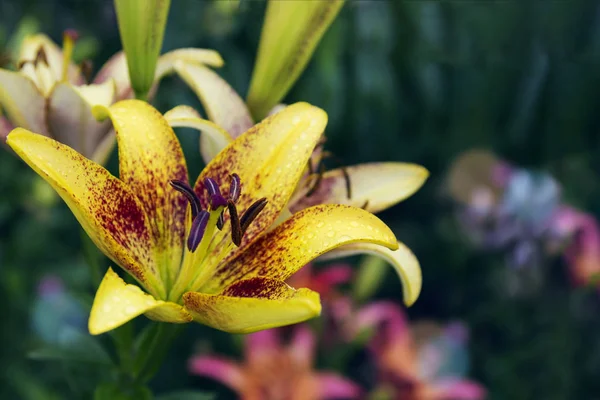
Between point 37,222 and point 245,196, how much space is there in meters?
0.77

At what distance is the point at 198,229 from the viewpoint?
0.40 metres

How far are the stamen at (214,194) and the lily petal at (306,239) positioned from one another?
0.12 feet

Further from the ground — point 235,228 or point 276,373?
point 235,228

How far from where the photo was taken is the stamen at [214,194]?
1.29ft

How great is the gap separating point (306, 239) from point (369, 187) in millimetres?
104

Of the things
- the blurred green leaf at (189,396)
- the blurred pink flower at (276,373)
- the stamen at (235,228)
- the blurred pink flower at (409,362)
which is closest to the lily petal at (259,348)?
the blurred pink flower at (276,373)

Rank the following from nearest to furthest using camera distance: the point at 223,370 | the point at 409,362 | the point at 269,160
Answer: the point at 269,160 → the point at 223,370 → the point at 409,362

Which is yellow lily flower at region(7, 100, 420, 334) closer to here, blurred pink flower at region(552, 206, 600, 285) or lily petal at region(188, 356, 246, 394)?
lily petal at region(188, 356, 246, 394)

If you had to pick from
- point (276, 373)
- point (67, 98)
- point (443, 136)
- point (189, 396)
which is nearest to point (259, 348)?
point (276, 373)

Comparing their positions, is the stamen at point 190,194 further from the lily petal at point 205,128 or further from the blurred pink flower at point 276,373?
the blurred pink flower at point 276,373

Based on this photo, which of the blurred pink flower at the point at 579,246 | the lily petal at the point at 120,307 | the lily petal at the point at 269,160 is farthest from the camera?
the blurred pink flower at the point at 579,246

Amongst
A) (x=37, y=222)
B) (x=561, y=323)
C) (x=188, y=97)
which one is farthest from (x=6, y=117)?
(x=561, y=323)

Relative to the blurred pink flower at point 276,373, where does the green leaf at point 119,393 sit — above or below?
above

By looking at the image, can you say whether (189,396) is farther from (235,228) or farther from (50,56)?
(50,56)
